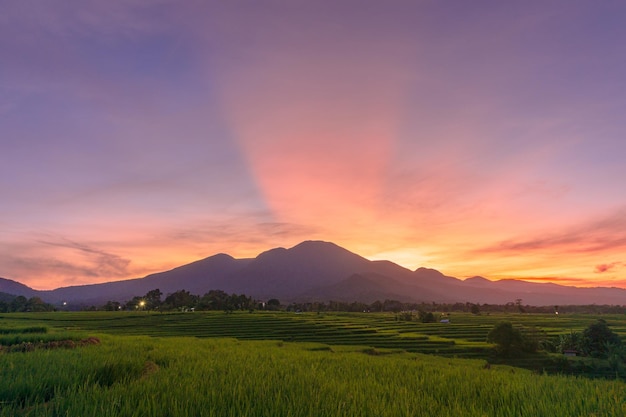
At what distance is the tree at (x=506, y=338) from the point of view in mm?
55181

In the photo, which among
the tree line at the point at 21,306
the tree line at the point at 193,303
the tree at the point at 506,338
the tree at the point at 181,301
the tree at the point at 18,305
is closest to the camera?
the tree at the point at 506,338

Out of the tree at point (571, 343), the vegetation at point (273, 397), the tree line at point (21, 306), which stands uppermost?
the vegetation at point (273, 397)

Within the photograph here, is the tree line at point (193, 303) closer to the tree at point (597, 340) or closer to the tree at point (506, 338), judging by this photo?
the tree at point (506, 338)

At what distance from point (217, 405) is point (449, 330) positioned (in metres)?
82.0

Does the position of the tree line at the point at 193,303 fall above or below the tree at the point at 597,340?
above

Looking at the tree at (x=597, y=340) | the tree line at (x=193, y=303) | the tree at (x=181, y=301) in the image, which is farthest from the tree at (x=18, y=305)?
the tree at (x=597, y=340)

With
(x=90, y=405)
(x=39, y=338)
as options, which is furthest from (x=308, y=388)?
(x=39, y=338)

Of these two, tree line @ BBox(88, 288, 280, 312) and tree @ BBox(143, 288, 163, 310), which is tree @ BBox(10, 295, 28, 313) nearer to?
tree line @ BBox(88, 288, 280, 312)

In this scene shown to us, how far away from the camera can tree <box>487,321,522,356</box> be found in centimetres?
5518

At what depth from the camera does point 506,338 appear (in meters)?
56.4

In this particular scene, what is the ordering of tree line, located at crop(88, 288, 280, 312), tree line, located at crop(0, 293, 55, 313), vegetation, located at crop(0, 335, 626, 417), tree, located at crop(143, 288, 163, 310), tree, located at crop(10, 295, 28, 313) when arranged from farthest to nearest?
1. tree, located at crop(143, 288, 163, 310)
2. tree line, located at crop(88, 288, 280, 312)
3. tree, located at crop(10, 295, 28, 313)
4. tree line, located at crop(0, 293, 55, 313)
5. vegetation, located at crop(0, 335, 626, 417)

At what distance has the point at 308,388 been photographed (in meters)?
6.95

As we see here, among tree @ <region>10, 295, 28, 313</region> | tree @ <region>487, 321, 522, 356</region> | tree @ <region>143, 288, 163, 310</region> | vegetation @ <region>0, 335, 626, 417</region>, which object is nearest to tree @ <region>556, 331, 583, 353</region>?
tree @ <region>487, 321, 522, 356</region>

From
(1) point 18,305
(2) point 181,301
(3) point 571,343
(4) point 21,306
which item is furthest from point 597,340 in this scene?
(1) point 18,305
